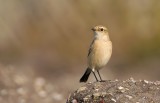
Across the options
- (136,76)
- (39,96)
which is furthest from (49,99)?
(136,76)

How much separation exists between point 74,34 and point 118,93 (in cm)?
1101

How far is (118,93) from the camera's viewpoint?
1375 cm

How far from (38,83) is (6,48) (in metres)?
6.17

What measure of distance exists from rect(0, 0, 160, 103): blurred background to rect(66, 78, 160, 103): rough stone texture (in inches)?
391

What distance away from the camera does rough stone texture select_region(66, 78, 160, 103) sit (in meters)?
13.6

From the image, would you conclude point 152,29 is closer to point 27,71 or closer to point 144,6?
point 144,6

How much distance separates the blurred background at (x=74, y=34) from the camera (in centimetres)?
2469

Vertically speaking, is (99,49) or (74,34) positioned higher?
(74,34)

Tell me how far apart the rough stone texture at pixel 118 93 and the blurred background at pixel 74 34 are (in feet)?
32.6

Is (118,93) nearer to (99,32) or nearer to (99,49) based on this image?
(99,49)

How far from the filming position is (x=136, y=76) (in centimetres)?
2416

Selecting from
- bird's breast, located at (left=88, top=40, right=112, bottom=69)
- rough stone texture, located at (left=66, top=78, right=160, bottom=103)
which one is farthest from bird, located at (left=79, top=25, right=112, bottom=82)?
rough stone texture, located at (left=66, top=78, right=160, bottom=103)

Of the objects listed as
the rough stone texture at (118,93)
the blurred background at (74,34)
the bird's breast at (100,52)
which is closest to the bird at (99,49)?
the bird's breast at (100,52)

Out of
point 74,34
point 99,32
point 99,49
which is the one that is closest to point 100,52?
point 99,49
